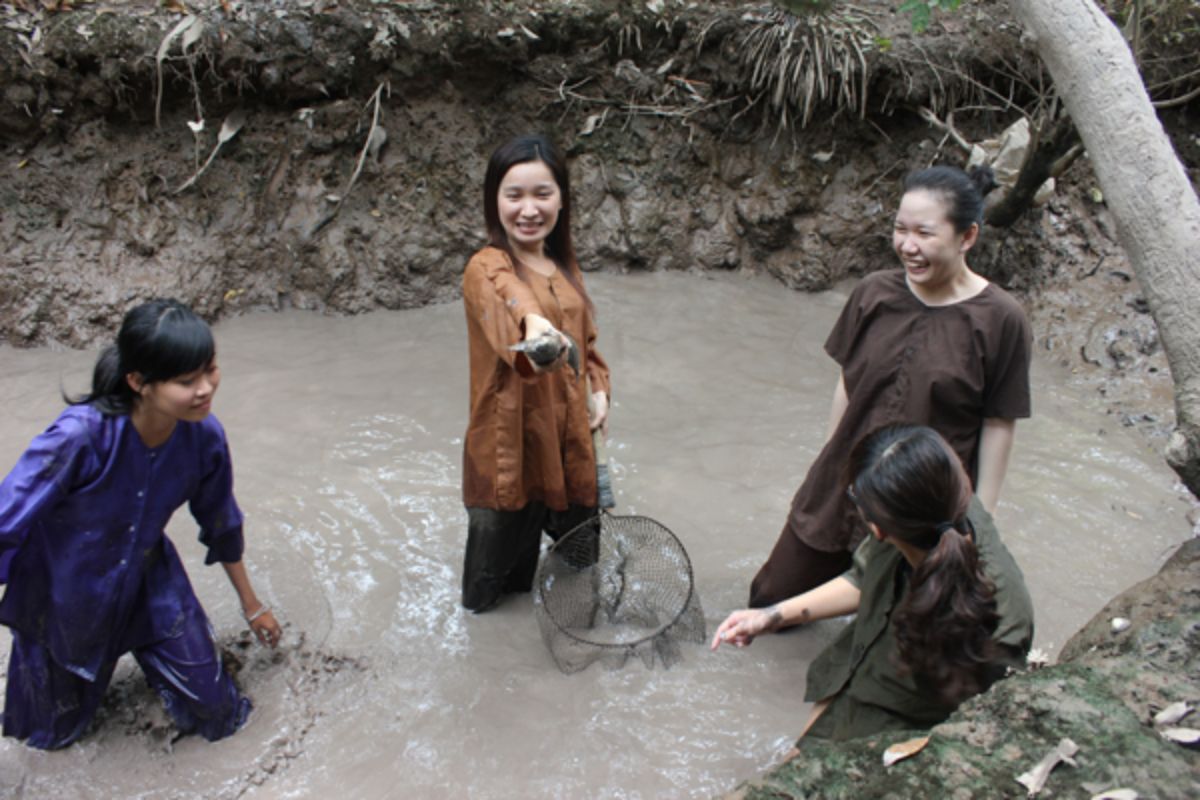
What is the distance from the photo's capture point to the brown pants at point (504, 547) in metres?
2.72

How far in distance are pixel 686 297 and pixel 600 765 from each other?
345cm

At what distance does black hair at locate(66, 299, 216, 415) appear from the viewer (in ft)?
6.38

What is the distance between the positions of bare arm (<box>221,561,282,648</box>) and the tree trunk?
248cm

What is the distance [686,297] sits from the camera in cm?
538

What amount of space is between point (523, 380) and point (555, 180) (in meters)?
0.58

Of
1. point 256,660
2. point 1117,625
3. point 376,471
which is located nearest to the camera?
point 1117,625

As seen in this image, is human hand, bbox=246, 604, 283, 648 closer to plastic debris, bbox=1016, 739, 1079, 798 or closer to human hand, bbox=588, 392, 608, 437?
human hand, bbox=588, 392, 608, 437

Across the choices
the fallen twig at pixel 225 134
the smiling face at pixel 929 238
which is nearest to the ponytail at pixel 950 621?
the smiling face at pixel 929 238

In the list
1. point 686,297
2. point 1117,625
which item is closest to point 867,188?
point 686,297

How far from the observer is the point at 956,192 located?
215 centimetres

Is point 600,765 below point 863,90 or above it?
below

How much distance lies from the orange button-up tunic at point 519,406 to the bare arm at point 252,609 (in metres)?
0.69

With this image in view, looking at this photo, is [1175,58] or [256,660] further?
[1175,58]

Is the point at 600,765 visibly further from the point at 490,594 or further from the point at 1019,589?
the point at 1019,589
